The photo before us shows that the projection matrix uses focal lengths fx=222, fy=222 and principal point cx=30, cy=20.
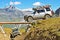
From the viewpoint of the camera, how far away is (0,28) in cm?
2195

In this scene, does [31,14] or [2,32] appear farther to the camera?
[31,14]

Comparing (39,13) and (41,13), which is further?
(39,13)

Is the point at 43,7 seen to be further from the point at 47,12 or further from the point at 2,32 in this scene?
the point at 2,32

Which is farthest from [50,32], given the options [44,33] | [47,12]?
[47,12]

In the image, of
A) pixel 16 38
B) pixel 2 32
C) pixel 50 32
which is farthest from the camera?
pixel 2 32

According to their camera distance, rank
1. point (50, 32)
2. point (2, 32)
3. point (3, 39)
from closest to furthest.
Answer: point (50, 32), point (3, 39), point (2, 32)

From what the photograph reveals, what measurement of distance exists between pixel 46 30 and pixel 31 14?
1500cm

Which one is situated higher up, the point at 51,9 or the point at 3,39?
the point at 51,9

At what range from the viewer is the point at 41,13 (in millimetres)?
25359

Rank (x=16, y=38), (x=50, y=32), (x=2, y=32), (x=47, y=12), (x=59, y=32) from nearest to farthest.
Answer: (x=59, y=32) < (x=50, y=32) < (x=16, y=38) < (x=2, y=32) < (x=47, y=12)

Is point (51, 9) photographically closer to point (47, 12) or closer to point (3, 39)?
point (47, 12)

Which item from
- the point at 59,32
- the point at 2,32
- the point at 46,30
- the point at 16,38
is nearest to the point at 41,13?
the point at 2,32

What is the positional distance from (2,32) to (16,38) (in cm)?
536

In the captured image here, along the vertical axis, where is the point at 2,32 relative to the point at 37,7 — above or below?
below
